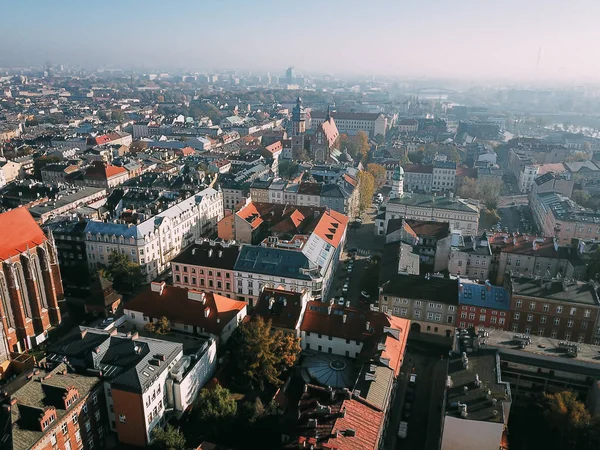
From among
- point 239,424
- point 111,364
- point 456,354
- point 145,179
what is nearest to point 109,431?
point 111,364

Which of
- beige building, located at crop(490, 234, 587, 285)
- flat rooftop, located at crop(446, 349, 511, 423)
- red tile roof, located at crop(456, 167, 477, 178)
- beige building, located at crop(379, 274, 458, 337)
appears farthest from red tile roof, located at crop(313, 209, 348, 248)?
red tile roof, located at crop(456, 167, 477, 178)

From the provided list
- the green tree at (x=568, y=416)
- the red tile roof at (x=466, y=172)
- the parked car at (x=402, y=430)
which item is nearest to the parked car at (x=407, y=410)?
the parked car at (x=402, y=430)

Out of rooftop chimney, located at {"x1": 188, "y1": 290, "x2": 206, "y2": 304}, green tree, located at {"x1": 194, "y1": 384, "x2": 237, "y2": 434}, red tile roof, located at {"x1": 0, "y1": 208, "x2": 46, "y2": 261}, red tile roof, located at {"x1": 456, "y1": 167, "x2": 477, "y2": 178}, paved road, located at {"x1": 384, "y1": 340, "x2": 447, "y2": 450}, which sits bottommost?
paved road, located at {"x1": 384, "y1": 340, "x2": 447, "y2": 450}

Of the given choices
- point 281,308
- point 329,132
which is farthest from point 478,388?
point 329,132

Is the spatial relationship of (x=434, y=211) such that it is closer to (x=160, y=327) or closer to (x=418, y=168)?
(x=418, y=168)

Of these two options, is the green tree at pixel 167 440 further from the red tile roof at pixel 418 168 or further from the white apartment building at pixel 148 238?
the red tile roof at pixel 418 168

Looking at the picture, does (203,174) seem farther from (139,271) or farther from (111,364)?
(111,364)

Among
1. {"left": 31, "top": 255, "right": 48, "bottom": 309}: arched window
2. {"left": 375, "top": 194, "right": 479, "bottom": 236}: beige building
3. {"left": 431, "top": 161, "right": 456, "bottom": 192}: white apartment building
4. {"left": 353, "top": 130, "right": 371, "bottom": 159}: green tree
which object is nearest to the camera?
{"left": 31, "top": 255, "right": 48, "bottom": 309}: arched window

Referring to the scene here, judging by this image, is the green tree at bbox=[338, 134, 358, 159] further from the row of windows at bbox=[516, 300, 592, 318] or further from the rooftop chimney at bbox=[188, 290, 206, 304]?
the rooftop chimney at bbox=[188, 290, 206, 304]
